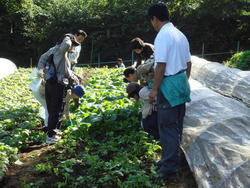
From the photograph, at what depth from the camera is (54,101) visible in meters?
5.03

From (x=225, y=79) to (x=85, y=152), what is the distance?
460 cm

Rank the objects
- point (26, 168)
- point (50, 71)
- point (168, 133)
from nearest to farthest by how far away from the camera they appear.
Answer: point (168, 133) → point (26, 168) → point (50, 71)

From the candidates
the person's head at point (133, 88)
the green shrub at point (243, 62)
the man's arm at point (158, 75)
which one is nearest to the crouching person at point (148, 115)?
the person's head at point (133, 88)

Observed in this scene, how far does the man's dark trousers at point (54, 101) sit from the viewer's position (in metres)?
5.01

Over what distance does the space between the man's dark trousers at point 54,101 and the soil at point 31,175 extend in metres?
0.46

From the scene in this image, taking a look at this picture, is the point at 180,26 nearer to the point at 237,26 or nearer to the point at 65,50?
the point at 237,26

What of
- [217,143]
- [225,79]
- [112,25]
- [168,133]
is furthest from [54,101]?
[112,25]

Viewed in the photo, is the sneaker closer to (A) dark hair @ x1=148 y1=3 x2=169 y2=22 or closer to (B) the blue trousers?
(B) the blue trousers

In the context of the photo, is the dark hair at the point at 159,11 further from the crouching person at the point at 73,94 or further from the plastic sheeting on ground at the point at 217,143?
the crouching person at the point at 73,94

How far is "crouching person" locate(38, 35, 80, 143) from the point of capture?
4969 millimetres

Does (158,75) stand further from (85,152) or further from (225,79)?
(225,79)

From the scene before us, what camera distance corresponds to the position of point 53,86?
501cm

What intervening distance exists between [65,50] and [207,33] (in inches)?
688

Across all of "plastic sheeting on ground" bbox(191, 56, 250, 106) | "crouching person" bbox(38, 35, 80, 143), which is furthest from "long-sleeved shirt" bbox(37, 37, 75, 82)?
"plastic sheeting on ground" bbox(191, 56, 250, 106)
